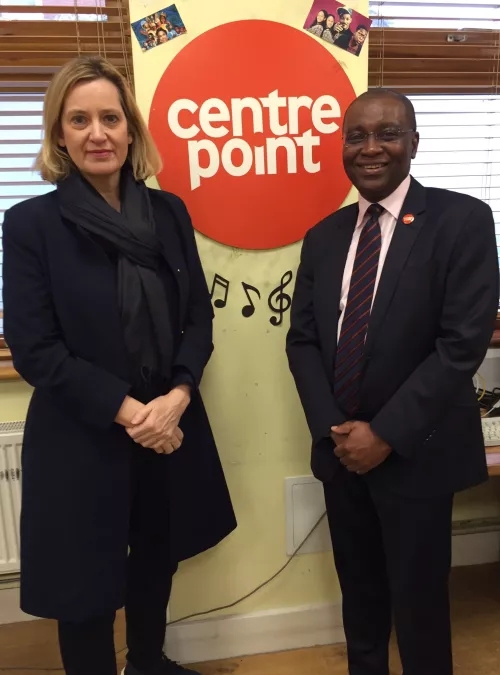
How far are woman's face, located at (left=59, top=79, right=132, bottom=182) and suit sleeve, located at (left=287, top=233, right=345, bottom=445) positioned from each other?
0.51 m

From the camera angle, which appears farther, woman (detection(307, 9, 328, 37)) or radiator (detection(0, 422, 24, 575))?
radiator (detection(0, 422, 24, 575))

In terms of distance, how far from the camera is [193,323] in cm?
136

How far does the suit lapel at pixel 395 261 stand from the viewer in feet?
3.94

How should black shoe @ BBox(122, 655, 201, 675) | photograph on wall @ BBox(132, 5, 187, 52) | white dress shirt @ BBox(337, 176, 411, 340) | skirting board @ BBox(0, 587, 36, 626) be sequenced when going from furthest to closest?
skirting board @ BBox(0, 587, 36, 626), black shoe @ BBox(122, 655, 201, 675), photograph on wall @ BBox(132, 5, 187, 52), white dress shirt @ BBox(337, 176, 411, 340)

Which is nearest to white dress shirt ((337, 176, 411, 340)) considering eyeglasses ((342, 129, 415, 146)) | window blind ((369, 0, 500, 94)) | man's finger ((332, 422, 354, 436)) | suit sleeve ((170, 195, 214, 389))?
eyeglasses ((342, 129, 415, 146))

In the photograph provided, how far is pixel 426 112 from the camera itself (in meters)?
1.94

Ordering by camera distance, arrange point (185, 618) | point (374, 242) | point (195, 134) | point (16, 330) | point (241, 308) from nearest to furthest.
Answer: point (16, 330) < point (374, 242) < point (195, 134) < point (241, 308) < point (185, 618)

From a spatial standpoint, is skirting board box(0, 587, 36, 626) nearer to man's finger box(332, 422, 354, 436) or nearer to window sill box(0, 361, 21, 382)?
window sill box(0, 361, 21, 382)

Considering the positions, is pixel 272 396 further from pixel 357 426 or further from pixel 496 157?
pixel 496 157

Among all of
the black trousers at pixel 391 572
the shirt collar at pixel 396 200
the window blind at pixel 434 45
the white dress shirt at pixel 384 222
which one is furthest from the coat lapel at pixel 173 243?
the window blind at pixel 434 45

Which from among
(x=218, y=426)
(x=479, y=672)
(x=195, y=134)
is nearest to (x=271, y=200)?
(x=195, y=134)

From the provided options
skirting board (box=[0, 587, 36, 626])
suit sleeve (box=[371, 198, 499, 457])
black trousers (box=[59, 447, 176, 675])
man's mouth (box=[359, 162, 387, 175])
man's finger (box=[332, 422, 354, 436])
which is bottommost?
skirting board (box=[0, 587, 36, 626])

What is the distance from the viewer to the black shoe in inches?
60.5

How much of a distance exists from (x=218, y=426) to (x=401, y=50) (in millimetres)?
1330
